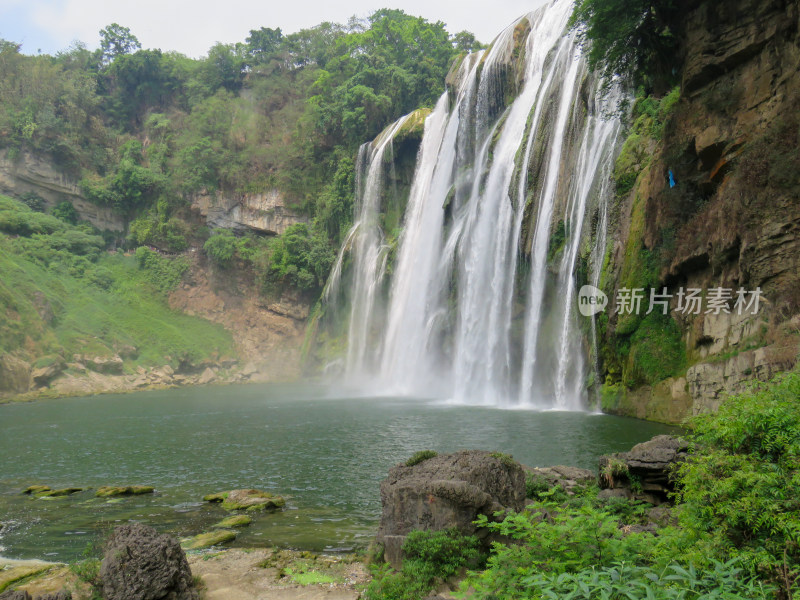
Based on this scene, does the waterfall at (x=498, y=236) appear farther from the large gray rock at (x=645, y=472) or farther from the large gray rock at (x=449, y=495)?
the large gray rock at (x=449, y=495)

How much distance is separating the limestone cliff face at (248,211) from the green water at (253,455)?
25778 millimetres

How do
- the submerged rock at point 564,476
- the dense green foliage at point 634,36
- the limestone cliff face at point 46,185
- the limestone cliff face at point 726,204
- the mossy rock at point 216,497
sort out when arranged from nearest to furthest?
the submerged rock at point 564,476 → the mossy rock at point 216,497 → the limestone cliff face at point 726,204 → the dense green foliage at point 634,36 → the limestone cliff face at point 46,185

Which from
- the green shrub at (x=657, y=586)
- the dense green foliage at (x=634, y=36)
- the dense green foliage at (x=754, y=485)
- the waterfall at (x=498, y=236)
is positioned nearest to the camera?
the green shrub at (x=657, y=586)

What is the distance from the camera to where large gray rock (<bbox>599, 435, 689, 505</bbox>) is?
8.19 m

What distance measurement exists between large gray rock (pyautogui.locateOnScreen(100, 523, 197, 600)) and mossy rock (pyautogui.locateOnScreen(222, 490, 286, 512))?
407 cm

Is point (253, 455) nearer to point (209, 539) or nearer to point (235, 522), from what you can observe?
point (235, 522)

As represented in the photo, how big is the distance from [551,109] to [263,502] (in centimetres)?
2021

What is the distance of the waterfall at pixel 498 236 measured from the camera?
21.5 metres

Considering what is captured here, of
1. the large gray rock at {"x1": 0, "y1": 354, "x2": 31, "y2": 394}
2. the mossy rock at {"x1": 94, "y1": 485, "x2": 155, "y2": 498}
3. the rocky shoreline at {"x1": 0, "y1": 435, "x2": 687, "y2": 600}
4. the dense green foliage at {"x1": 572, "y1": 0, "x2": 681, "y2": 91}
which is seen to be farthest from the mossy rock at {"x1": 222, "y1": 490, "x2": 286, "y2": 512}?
the large gray rock at {"x1": 0, "y1": 354, "x2": 31, "y2": 394}

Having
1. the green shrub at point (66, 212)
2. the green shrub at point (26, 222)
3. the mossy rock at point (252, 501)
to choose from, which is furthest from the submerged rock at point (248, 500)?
the green shrub at point (66, 212)

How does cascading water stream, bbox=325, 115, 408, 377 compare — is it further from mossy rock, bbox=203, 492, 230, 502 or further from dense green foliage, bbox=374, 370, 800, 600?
dense green foliage, bbox=374, 370, 800, 600

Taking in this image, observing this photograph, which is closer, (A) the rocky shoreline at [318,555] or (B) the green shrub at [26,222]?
(A) the rocky shoreline at [318,555]

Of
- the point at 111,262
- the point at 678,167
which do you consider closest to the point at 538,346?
the point at 678,167

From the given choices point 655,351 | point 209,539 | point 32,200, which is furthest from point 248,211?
point 209,539
